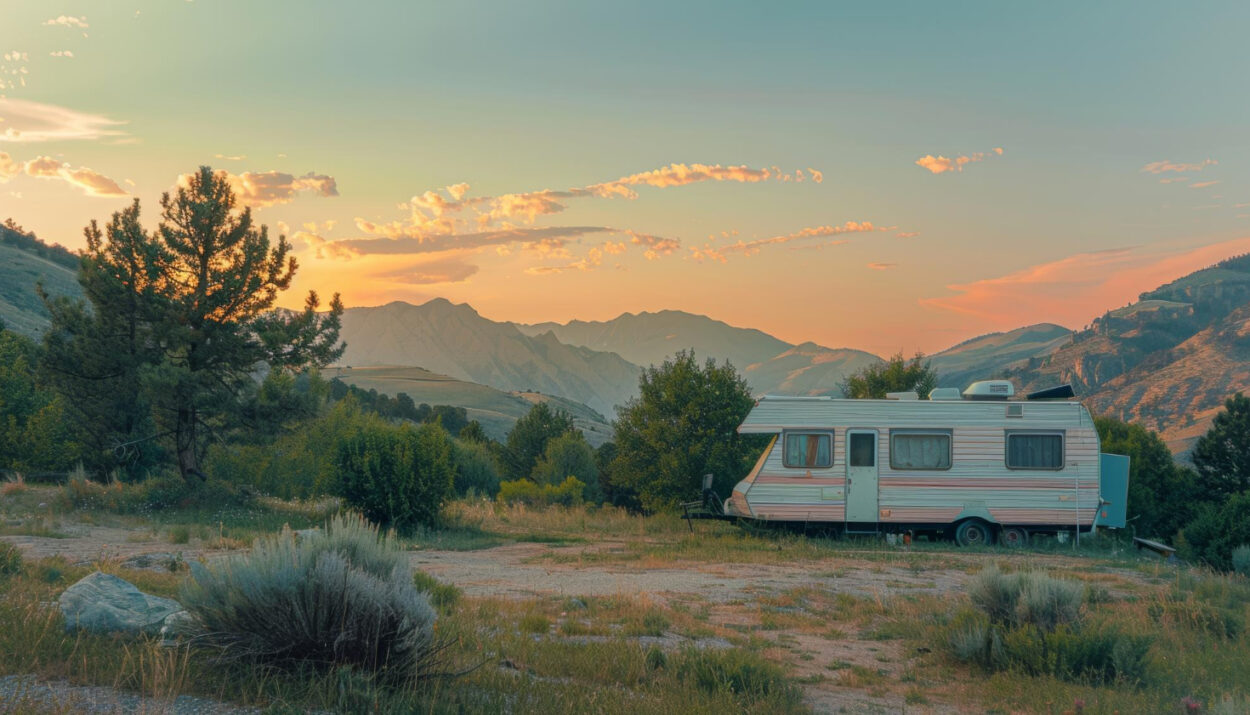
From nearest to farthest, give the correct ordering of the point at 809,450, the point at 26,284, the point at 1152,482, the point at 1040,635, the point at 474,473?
the point at 1040,635 < the point at 809,450 < the point at 1152,482 < the point at 474,473 < the point at 26,284

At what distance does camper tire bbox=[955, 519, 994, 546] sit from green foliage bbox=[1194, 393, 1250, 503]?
44.9 feet

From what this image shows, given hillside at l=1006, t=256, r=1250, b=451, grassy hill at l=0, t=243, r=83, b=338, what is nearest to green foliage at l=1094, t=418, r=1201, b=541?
grassy hill at l=0, t=243, r=83, b=338

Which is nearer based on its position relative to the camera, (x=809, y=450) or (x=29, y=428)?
(x=809, y=450)

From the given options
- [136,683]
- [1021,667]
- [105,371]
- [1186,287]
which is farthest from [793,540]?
[1186,287]

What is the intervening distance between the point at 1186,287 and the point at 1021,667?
193 meters

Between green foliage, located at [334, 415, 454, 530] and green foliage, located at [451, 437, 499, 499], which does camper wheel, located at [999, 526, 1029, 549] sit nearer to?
green foliage, located at [334, 415, 454, 530]

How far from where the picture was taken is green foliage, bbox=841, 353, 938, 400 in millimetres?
35062

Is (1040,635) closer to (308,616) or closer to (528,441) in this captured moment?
(308,616)

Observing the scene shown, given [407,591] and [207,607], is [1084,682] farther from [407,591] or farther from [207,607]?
[207,607]

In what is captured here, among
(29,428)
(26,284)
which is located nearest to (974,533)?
(29,428)

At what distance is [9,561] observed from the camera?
8969mm

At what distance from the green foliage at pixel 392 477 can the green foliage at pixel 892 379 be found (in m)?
21.1

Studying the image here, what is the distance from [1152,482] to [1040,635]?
23.5 meters

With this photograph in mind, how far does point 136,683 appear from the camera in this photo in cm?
524
